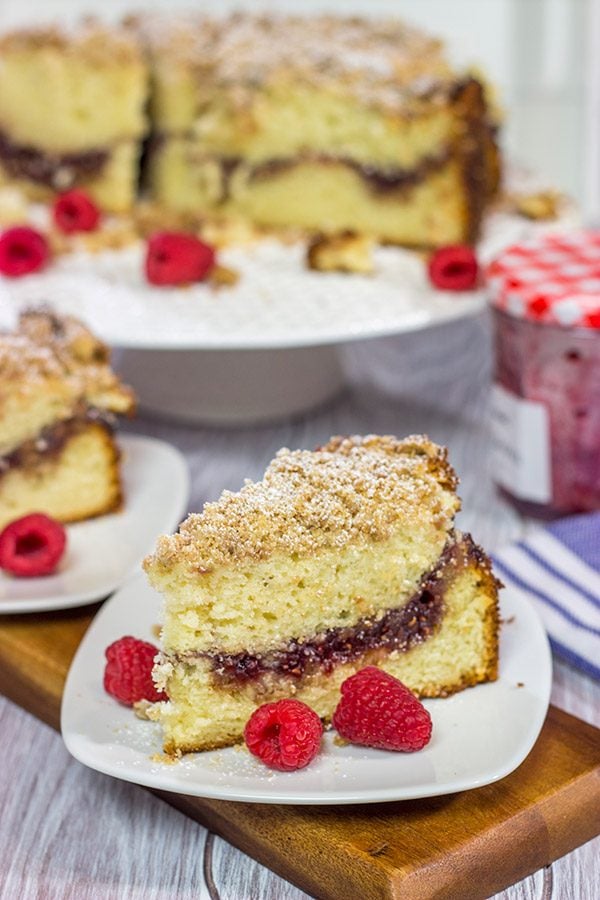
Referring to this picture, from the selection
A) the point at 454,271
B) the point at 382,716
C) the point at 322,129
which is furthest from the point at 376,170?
the point at 382,716

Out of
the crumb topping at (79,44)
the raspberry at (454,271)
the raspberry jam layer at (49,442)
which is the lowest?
the raspberry jam layer at (49,442)

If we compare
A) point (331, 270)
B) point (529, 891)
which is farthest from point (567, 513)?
point (529, 891)

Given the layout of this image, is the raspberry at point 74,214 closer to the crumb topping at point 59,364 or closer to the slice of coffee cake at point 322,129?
the slice of coffee cake at point 322,129

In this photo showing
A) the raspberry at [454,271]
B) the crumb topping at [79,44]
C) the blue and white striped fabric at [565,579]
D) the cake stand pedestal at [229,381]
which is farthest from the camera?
the crumb topping at [79,44]

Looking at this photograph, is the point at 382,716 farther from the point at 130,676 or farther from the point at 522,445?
the point at 522,445

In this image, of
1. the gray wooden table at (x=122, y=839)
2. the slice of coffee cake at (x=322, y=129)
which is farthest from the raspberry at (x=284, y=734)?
the slice of coffee cake at (x=322, y=129)
